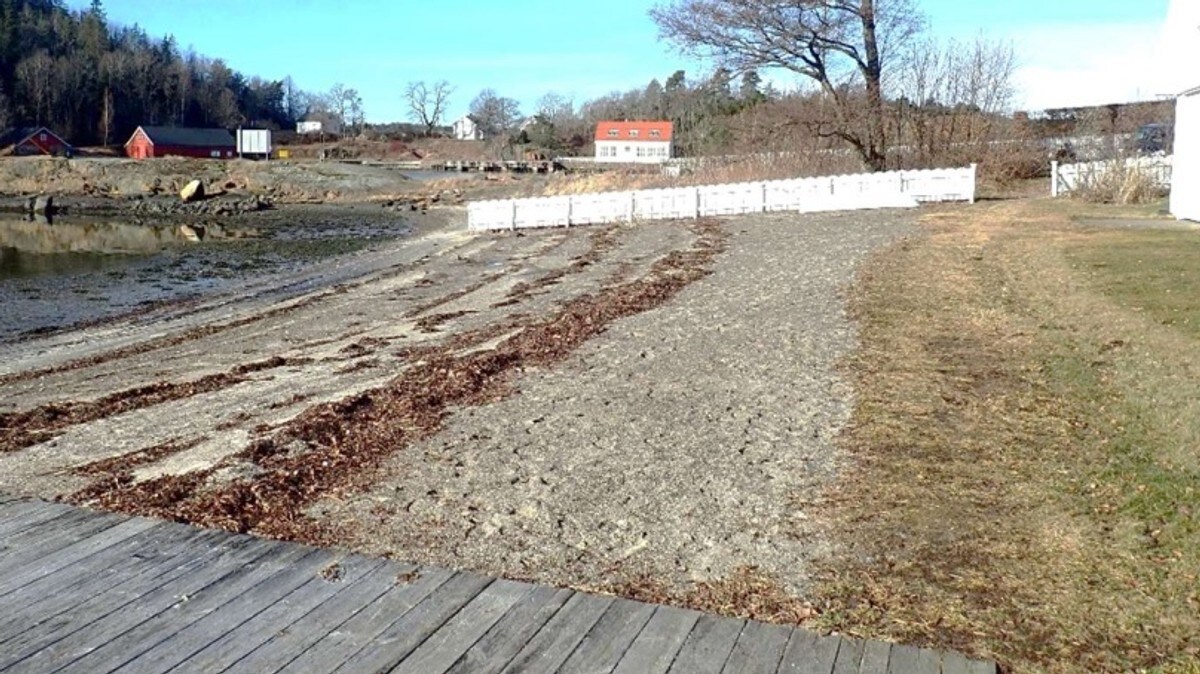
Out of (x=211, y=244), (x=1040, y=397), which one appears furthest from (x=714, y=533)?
(x=211, y=244)

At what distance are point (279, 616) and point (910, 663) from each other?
2436 millimetres

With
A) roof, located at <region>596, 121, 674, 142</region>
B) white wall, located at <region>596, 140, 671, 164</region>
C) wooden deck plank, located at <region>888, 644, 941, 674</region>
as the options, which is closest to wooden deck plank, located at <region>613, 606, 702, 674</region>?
wooden deck plank, located at <region>888, 644, 941, 674</region>

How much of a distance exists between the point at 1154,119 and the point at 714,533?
4500 centimetres

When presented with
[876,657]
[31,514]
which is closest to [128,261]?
[31,514]

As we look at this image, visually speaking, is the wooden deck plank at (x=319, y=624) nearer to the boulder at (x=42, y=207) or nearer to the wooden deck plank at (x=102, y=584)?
the wooden deck plank at (x=102, y=584)

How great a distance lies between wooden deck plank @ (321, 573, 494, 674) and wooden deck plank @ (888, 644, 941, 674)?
1690 millimetres

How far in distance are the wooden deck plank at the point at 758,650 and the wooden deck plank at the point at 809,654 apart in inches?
1.0

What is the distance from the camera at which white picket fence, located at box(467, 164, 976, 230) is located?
2834 centimetres

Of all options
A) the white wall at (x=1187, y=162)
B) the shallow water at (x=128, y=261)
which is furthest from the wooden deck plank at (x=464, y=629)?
the white wall at (x=1187, y=162)

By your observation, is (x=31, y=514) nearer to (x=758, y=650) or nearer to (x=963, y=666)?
(x=758, y=650)

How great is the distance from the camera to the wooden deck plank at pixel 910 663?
3.63 m

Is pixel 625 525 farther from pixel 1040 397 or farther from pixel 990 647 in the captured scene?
pixel 1040 397

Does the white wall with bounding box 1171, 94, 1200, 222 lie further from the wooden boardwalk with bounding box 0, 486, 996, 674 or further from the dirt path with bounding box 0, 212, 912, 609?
the wooden boardwalk with bounding box 0, 486, 996, 674

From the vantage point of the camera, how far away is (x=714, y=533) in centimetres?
517
